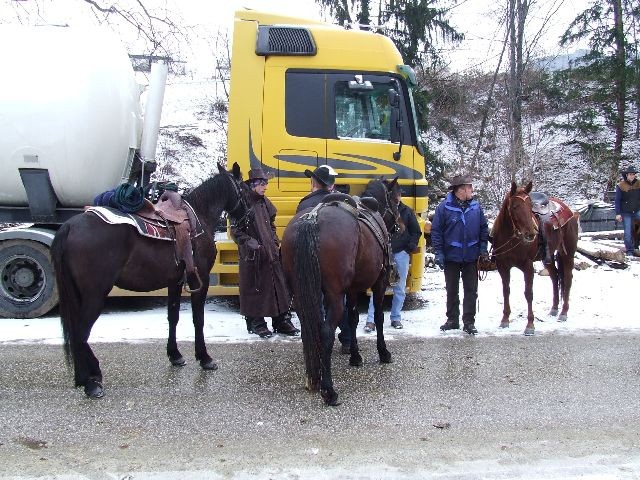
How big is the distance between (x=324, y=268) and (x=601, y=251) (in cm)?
714

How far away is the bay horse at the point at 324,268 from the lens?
423cm

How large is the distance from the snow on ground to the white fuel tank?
1.56 metres

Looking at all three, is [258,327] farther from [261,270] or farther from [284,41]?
[284,41]

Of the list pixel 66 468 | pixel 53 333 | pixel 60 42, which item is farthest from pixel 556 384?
pixel 60 42

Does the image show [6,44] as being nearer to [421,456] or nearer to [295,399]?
[295,399]

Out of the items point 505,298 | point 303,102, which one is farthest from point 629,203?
point 303,102

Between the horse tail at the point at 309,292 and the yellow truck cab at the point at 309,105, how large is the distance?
99.4 inches

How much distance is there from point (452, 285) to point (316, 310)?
2708 mm

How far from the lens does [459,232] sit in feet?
20.6

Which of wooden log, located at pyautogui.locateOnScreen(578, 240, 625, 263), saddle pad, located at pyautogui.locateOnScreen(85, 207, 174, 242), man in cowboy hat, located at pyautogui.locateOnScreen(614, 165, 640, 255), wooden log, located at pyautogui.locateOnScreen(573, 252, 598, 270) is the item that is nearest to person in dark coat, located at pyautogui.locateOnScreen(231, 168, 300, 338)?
saddle pad, located at pyautogui.locateOnScreen(85, 207, 174, 242)

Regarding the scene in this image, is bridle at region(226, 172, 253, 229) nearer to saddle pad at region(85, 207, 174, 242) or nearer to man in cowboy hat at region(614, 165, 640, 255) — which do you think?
saddle pad at region(85, 207, 174, 242)

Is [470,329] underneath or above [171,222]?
underneath

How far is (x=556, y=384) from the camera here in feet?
15.4

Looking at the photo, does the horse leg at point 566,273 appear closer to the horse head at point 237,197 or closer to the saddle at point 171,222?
the horse head at point 237,197
